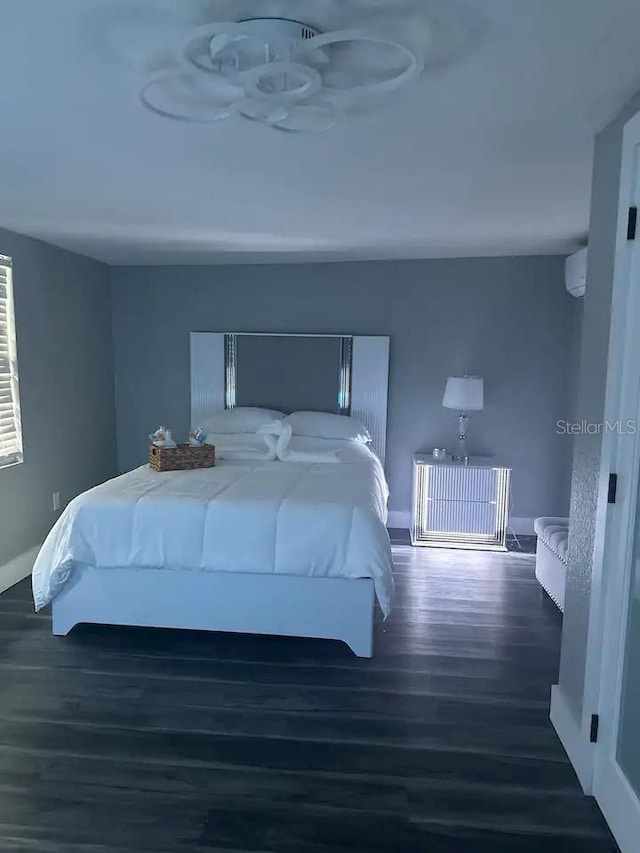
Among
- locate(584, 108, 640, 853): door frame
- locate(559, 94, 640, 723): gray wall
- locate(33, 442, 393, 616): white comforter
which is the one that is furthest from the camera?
locate(33, 442, 393, 616): white comforter

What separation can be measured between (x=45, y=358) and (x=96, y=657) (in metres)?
2.09

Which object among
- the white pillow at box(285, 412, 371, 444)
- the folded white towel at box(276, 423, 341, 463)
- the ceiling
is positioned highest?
the ceiling

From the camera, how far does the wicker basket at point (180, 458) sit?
367 cm

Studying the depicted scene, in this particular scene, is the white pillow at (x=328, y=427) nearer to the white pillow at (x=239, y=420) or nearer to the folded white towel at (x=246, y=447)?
the white pillow at (x=239, y=420)

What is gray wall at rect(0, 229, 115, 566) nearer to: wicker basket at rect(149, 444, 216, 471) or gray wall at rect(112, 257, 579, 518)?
gray wall at rect(112, 257, 579, 518)

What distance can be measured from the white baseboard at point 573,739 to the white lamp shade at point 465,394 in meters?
2.29

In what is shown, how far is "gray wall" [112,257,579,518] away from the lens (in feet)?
15.2

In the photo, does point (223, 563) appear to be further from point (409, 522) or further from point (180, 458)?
point (409, 522)

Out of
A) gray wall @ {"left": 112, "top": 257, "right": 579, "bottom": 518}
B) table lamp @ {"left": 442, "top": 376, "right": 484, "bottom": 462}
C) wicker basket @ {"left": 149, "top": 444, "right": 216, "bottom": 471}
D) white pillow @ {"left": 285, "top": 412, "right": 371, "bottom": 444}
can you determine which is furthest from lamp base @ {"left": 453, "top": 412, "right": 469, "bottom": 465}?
wicker basket @ {"left": 149, "top": 444, "right": 216, "bottom": 471}

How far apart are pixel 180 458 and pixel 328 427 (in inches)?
48.6

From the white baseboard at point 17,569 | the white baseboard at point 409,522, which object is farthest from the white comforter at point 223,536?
the white baseboard at point 409,522

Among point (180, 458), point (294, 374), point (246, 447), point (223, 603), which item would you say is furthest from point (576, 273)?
point (223, 603)

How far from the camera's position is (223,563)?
2854 millimetres

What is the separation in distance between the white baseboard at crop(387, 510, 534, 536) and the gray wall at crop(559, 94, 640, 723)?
2582 mm
